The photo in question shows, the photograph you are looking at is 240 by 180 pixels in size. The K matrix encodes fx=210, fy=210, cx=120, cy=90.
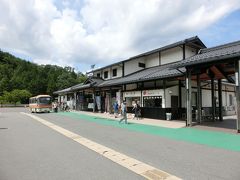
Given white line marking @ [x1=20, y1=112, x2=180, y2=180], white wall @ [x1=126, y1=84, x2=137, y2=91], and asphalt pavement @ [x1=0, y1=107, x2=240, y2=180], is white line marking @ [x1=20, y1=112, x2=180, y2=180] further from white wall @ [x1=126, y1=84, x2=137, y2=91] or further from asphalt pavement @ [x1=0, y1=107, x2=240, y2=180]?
white wall @ [x1=126, y1=84, x2=137, y2=91]

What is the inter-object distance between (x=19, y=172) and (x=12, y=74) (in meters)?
85.8

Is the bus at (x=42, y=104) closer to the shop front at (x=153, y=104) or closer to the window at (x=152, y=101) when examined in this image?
the shop front at (x=153, y=104)

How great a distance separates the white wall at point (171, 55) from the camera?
21.3 m

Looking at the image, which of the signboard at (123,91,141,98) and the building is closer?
the building

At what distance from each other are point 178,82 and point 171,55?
4.57m

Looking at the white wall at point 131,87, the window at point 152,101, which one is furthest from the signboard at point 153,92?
the white wall at point 131,87

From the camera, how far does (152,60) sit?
25.1 meters

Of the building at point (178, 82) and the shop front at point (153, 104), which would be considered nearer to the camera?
the building at point (178, 82)

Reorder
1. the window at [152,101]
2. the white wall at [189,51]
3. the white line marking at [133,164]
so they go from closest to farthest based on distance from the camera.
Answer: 1. the white line marking at [133,164]
2. the window at [152,101]
3. the white wall at [189,51]

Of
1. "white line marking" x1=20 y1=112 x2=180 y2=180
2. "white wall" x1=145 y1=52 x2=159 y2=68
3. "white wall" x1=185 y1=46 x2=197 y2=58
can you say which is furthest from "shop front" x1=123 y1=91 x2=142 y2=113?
"white line marking" x1=20 y1=112 x2=180 y2=180

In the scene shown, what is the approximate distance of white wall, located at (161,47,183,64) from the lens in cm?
2128

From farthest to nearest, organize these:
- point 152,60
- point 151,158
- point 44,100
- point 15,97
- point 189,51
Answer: point 15,97 < point 44,100 < point 152,60 < point 189,51 < point 151,158

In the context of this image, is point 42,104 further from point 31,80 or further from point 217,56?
point 31,80

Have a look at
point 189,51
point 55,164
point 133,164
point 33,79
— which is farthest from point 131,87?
point 33,79
